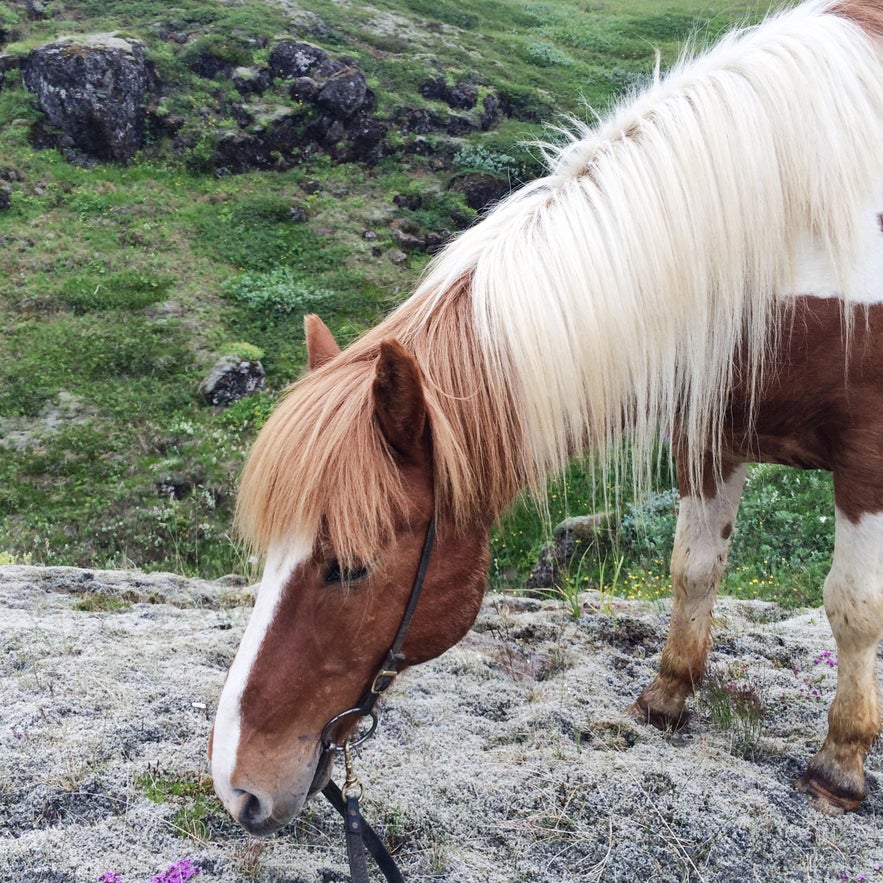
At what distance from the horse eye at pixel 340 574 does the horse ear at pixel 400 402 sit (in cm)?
29

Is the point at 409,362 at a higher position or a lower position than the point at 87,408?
higher

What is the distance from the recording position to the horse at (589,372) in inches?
65.5

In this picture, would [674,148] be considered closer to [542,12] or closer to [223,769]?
[223,769]

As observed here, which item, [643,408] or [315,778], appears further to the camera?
[643,408]

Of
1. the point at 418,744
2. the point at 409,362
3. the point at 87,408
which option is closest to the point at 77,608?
the point at 418,744

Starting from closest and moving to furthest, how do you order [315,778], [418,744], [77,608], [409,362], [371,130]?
[409,362] < [315,778] < [418,744] < [77,608] < [371,130]

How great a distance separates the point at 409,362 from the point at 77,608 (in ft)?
9.09

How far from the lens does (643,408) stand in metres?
1.95

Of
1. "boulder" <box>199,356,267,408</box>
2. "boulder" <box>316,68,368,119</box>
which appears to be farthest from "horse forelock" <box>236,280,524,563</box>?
"boulder" <box>316,68,368,119</box>

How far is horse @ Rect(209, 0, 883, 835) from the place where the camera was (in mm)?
1663

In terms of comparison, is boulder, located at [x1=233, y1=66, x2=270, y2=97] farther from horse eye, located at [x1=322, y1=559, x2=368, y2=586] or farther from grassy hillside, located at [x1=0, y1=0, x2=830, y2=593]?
horse eye, located at [x1=322, y1=559, x2=368, y2=586]

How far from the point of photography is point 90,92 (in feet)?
42.4

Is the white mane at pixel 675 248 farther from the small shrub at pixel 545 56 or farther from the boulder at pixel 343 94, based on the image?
the small shrub at pixel 545 56

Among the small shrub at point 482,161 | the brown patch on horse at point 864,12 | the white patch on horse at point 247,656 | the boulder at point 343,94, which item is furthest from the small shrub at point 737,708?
the boulder at point 343,94
